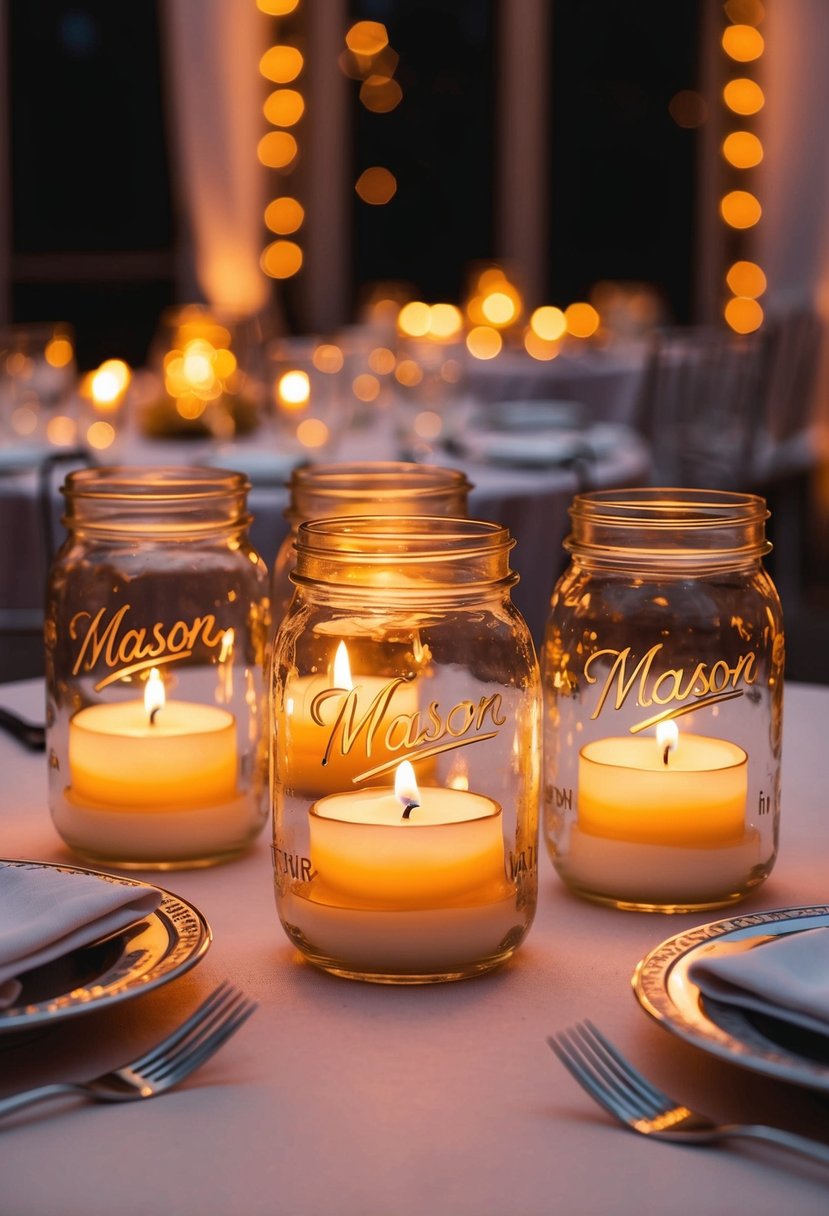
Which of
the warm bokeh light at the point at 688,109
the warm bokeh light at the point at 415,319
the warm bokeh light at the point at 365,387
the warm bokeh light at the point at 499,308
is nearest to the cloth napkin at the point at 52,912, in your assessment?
the warm bokeh light at the point at 365,387

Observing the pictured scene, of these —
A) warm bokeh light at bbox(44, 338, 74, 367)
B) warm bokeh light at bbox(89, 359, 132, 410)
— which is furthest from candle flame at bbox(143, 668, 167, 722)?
warm bokeh light at bbox(44, 338, 74, 367)

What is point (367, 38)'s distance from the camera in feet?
25.2

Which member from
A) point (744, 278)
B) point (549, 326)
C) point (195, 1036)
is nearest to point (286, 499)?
point (195, 1036)

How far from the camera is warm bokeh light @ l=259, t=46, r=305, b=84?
7582mm

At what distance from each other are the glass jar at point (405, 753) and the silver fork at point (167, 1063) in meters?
0.09

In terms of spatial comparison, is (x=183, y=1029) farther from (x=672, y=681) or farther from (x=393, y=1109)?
(x=672, y=681)

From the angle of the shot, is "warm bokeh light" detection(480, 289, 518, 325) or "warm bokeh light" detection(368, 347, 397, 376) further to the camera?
"warm bokeh light" detection(480, 289, 518, 325)

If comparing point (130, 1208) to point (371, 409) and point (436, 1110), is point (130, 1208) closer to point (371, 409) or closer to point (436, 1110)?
point (436, 1110)

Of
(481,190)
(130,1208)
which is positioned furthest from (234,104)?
(130,1208)

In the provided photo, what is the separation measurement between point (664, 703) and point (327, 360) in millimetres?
1915

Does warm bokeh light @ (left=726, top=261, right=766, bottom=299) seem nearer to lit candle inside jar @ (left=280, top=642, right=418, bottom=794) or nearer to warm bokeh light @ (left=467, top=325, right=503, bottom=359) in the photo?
warm bokeh light @ (left=467, top=325, right=503, bottom=359)

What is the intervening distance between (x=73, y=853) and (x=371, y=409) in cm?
266

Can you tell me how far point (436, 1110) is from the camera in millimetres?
672

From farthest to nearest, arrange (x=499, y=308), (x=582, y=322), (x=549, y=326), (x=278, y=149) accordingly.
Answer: (x=278, y=149) < (x=582, y=322) < (x=499, y=308) < (x=549, y=326)
